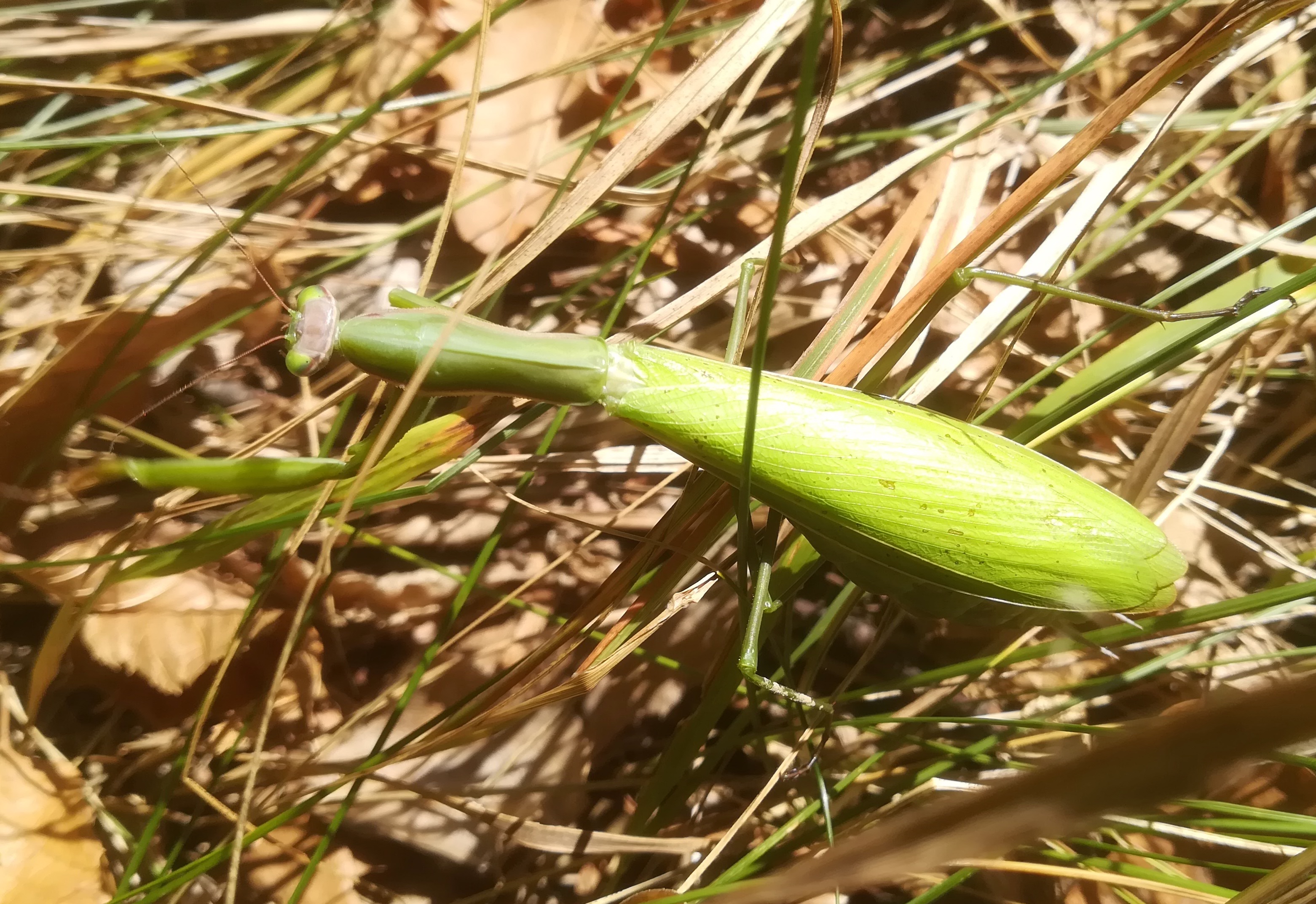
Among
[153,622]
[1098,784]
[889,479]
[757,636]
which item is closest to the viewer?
[1098,784]

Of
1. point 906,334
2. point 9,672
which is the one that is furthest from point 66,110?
point 906,334

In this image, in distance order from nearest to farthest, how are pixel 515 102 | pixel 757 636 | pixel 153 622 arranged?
pixel 757 636
pixel 153 622
pixel 515 102

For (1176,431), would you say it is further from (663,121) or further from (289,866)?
(289,866)

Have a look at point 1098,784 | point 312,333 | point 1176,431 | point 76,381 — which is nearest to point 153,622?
point 76,381

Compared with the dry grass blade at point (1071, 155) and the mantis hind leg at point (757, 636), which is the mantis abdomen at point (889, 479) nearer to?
the mantis hind leg at point (757, 636)

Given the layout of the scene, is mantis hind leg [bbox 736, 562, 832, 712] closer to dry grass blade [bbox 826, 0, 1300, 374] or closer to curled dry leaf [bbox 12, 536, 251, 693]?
dry grass blade [bbox 826, 0, 1300, 374]

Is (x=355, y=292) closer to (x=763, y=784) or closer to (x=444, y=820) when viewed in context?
(x=444, y=820)

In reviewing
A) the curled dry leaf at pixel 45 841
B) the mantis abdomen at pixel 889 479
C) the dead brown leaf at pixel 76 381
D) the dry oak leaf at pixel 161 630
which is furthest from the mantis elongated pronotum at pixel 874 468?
the curled dry leaf at pixel 45 841
